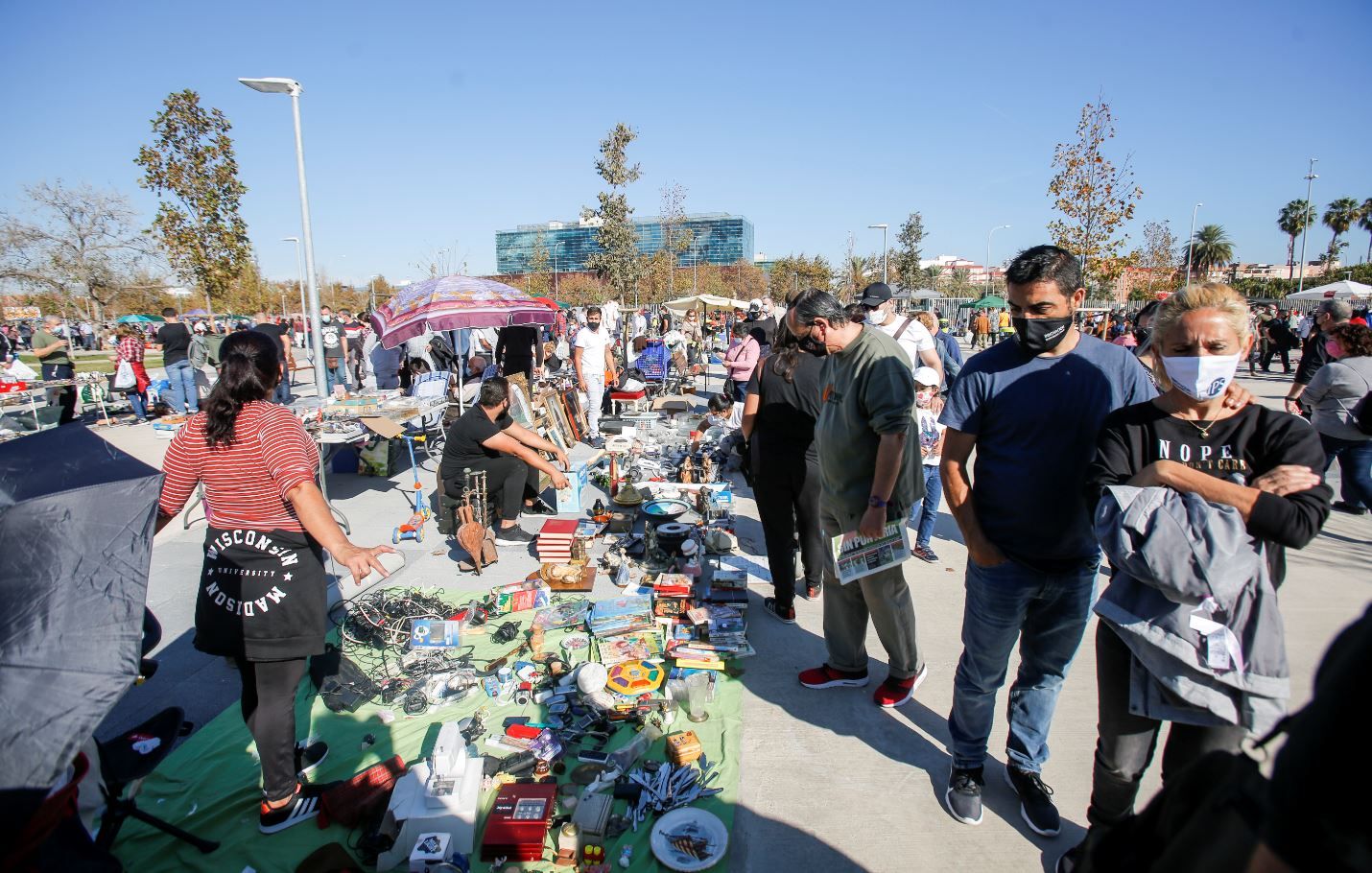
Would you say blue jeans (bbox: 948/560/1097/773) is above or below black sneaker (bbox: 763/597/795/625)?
above

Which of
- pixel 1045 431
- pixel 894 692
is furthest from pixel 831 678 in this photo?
pixel 1045 431

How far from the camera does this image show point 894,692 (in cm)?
348

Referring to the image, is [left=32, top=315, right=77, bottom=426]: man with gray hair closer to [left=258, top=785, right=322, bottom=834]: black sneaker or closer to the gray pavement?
the gray pavement

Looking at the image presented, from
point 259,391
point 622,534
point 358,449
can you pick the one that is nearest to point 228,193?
point 358,449

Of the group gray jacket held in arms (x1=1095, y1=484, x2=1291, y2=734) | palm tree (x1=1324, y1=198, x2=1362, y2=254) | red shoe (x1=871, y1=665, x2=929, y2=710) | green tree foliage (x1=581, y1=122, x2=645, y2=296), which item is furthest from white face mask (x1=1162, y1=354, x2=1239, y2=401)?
palm tree (x1=1324, y1=198, x2=1362, y2=254)

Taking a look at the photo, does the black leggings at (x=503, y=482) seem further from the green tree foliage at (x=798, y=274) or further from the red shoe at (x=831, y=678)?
the green tree foliage at (x=798, y=274)

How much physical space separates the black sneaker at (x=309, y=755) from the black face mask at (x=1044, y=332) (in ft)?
11.8

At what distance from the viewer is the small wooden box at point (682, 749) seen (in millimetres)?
3027

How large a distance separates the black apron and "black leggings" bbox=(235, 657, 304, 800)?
0.08m

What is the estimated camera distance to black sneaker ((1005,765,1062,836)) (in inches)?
103

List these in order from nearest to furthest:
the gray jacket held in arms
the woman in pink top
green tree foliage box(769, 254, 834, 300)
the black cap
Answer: the gray jacket held in arms < the black cap < the woman in pink top < green tree foliage box(769, 254, 834, 300)

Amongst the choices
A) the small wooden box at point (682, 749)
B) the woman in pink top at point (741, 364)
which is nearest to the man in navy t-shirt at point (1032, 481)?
the small wooden box at point (682, 749)

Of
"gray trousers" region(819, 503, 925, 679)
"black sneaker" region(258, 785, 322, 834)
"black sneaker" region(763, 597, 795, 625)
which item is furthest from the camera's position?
"black sneaker" region(763, 597, 795, 625)

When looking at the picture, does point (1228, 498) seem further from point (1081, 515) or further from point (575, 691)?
point (575, 691)
